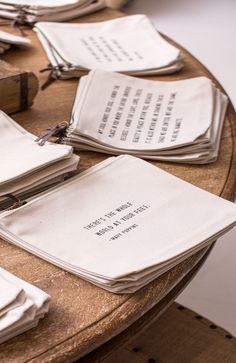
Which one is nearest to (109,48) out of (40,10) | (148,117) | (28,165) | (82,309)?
(40,10)

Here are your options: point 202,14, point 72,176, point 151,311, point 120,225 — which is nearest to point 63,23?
point 72,176

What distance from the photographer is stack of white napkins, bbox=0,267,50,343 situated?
79 cm

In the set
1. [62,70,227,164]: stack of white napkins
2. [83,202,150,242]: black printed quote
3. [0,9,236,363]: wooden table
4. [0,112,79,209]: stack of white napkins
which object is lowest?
[0,9,236,363]: wooden table

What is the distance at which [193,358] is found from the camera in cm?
119

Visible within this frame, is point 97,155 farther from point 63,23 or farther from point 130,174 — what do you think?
point 63,23

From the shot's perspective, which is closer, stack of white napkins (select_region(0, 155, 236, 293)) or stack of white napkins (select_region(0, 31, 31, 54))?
stack of white napkins (select_region(0, 155, 236, 293))

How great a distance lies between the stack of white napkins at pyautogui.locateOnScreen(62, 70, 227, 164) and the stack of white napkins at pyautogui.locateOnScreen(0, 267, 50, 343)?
404 mm

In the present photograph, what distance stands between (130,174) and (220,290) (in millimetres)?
886

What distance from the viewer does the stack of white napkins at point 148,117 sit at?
1.21 m

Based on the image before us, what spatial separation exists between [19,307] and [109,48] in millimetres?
901

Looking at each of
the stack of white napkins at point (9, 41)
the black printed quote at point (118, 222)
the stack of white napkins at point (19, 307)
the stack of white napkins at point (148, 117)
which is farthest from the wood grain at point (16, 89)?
the stack of white napkins at point (19, 307)

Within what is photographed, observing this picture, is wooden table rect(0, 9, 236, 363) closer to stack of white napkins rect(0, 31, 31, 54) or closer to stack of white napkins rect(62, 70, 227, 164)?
stack of white napkins rect(62, 70, 227, 164)

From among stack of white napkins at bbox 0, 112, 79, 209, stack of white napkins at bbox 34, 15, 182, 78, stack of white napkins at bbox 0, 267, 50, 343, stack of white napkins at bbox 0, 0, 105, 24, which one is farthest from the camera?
stack of white napkins at bbox 0, 0, 105, 24

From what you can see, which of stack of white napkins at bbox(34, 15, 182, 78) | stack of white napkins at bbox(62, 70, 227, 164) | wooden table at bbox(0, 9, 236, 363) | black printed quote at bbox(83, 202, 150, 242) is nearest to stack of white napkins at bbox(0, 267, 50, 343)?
wooden table at bbox(0, 9, 236, 363)
